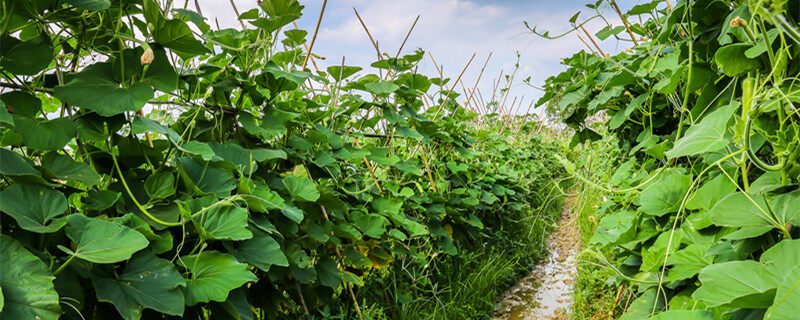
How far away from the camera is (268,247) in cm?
101

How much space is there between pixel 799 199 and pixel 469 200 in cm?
200

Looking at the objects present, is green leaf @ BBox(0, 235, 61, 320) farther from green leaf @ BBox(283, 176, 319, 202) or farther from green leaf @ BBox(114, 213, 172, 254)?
green leaf @ BBox(283, 176, 319, 202)

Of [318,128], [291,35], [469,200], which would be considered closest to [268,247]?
[318,128]

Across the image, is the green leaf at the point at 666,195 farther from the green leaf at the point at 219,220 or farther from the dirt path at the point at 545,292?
the green leaf at the point at 219,220

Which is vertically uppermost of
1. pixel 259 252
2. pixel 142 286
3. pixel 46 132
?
pixel 46 132

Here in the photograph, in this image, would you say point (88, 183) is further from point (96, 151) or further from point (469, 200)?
point (469, 200)

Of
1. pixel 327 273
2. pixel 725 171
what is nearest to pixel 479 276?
pixel 327 273

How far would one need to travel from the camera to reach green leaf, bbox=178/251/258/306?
818 mm

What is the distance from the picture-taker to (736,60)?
833mm

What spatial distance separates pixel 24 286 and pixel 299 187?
29.0 inches

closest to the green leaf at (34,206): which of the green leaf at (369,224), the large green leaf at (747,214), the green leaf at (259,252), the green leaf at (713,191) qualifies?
the green leaf at (259,252)

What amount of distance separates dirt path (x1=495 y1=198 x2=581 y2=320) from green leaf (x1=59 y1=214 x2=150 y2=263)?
6.28 feet

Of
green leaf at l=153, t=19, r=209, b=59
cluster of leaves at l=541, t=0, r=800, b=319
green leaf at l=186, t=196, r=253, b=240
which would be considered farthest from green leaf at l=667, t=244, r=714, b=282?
green leaf at l=153, t=19, r=209, b=59

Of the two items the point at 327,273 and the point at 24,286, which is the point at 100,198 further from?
the point at 327,273
